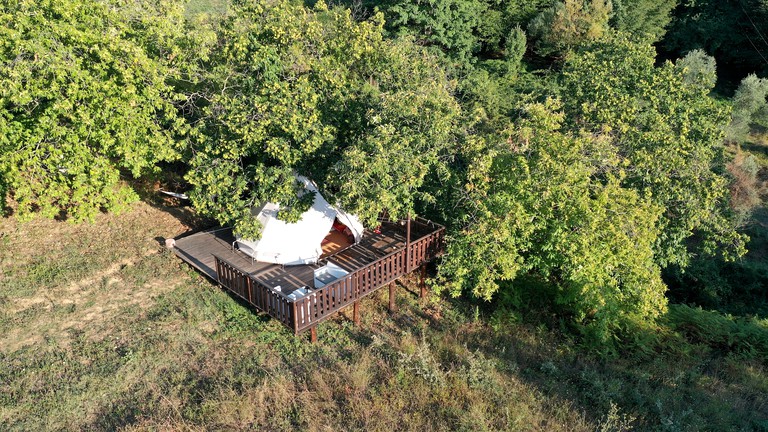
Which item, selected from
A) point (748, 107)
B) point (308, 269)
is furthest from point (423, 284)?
point (748, 107)

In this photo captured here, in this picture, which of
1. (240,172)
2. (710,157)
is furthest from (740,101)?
(240,172)

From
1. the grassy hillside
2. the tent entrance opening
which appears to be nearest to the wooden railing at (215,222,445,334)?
the grassy hillside

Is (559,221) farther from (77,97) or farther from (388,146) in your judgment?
(77,97)

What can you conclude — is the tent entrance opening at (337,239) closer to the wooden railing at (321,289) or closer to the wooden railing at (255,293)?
the wooden railing at (321,289)

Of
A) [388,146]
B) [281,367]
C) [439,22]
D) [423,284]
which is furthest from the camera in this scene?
[439,22]

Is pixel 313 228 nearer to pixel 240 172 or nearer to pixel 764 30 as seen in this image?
pixel 240 172

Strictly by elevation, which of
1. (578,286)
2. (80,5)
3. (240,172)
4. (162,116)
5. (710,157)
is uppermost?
(80,5)

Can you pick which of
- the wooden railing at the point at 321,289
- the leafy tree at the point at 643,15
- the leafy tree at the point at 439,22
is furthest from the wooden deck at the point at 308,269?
the leafy tree at the point at 643,15

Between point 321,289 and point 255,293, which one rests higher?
point 321,289

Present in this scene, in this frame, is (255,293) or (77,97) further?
(255,293)
